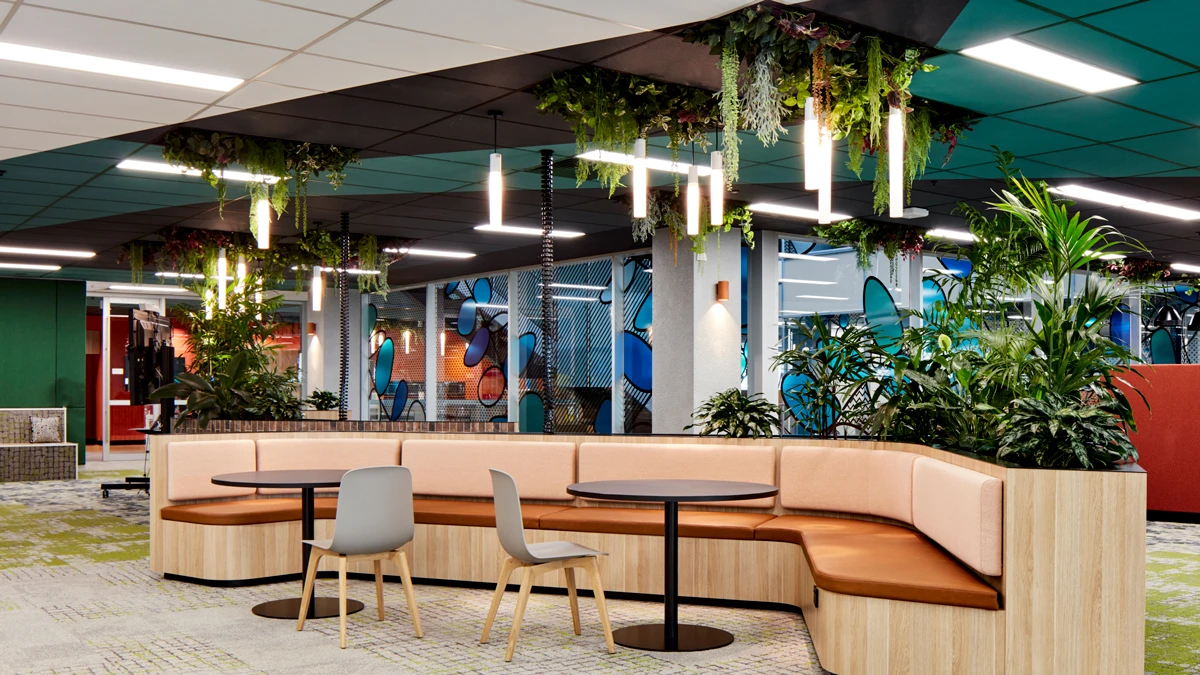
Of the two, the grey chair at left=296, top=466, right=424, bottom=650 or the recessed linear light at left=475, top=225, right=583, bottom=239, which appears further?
the recessed linear light at left=475, top=225, right=583, bottom=239

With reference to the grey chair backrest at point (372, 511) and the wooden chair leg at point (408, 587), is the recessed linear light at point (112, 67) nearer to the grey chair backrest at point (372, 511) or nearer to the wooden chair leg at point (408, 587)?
the grey chair backrest at point (372, 511)

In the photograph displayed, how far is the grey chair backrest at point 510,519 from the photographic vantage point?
449 centimetres

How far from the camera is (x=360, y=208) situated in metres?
10.1

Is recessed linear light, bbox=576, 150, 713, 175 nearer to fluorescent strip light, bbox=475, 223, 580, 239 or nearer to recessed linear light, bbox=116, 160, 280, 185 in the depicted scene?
recessed linear light, bbox=116, 160, 280, 185

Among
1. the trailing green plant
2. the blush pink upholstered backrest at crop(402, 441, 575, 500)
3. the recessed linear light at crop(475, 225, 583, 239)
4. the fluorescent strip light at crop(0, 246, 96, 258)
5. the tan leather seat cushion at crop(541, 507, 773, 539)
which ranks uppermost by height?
the recessed linear light at crop(475, 225, 583, 239)

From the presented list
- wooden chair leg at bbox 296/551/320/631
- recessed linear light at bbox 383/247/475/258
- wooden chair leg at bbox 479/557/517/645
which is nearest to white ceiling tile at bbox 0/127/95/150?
wooden chair leg at bbox 296/551/320/631

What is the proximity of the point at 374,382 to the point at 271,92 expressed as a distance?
12344 mm

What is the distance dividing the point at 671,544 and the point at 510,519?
0.81 meters

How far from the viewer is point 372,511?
4844 millimetres

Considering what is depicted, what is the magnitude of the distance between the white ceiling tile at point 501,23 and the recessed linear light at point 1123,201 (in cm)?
617

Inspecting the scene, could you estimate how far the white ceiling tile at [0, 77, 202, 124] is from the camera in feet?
18.1

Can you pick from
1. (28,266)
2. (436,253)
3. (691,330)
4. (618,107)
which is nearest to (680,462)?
(618,107)

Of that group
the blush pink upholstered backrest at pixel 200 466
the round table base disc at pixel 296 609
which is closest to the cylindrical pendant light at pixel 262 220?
the blush pink upholstered backrest at pixel 200 466

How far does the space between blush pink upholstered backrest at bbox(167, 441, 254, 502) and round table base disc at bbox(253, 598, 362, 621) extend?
1.38 metres
